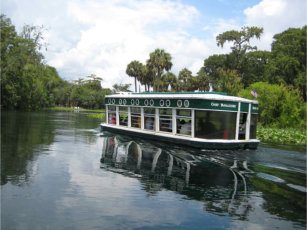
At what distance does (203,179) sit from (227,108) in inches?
225

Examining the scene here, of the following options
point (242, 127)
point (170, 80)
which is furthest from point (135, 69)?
point (242, 127)

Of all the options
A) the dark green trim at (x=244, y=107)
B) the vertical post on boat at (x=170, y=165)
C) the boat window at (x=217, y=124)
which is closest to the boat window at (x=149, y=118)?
the boat window at (x=217, y=124)

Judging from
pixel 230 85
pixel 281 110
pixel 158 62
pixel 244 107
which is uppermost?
pixel 158 62

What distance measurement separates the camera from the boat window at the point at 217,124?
15328 mm

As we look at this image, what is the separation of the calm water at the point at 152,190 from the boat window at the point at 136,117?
5.91 metres

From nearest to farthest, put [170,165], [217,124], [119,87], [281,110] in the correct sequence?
[170,165] → [217,124] → [281,110] → [119,87]

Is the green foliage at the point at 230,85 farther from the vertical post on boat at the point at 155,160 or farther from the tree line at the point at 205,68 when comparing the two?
the vertical post on boat at the point at 155,160

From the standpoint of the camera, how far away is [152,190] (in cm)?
901

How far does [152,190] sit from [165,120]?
32.2 ft

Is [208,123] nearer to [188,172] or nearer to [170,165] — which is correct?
[170,165]

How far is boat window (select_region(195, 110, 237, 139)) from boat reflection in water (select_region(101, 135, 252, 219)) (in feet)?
3.34

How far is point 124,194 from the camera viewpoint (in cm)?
858

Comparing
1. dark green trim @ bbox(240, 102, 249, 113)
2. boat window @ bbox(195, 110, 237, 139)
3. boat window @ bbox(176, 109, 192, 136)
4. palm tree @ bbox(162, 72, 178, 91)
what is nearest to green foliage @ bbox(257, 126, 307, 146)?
dark green trim @ bbox(240, 102, 249, 113)

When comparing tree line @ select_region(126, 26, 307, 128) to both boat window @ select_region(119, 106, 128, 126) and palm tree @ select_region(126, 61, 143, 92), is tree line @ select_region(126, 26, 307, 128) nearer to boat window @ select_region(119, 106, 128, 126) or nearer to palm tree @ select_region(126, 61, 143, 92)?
palm tree @ select_region(126, 61, 143, 92)
